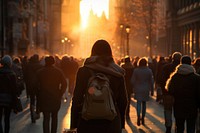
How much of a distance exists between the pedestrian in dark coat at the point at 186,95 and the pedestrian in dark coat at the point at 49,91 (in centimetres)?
258

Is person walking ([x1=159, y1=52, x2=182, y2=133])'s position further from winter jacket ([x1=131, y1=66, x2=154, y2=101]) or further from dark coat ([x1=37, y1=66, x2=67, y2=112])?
dark coat ([x1=37, y1=66, x2=67, y2=112])

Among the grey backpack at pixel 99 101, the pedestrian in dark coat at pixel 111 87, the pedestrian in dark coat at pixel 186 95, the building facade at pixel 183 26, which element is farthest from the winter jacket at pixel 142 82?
the building facade at pixel 183 26

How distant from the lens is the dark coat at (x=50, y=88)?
38.1ft

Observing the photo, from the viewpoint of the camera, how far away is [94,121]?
6703 mm

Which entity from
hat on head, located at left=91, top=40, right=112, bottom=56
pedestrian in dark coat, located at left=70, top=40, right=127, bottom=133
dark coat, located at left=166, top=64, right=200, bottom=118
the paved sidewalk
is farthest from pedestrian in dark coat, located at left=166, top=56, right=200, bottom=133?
the paved sidewalk

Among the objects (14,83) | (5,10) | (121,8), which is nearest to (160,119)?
(14,83)

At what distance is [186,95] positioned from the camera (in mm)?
10039

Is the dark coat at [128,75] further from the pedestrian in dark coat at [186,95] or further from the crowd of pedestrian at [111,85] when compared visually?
the pedestrian in dark coat at [186,95]

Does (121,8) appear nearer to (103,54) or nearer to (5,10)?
(5,10)

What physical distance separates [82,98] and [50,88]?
4805 millimetres

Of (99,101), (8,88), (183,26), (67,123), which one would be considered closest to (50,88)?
(8,88)

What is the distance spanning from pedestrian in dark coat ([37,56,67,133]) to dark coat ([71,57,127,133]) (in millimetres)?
4664

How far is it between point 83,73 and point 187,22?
206 ft

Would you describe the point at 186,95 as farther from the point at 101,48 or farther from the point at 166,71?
the point at 166,71
